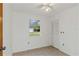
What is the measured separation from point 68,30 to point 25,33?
79 cm

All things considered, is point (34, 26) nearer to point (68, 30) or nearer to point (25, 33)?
point (25, 33)

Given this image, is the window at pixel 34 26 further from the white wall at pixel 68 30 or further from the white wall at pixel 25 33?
the white wall at pixel 68 30

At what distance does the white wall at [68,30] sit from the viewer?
5.40 ft

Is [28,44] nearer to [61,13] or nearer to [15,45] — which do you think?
[15,45]

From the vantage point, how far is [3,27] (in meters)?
1.08

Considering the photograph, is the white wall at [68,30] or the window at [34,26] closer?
the window at [34,26]

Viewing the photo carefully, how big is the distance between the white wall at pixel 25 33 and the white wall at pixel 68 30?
143mm

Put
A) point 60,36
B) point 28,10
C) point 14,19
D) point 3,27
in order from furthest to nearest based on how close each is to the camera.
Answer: point 60,36
point 28,10
point 14,19
point 3,27

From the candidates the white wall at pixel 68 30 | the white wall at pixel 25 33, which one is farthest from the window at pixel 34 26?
the white wall at pixel 68 30

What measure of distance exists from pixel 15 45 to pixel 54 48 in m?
0.60

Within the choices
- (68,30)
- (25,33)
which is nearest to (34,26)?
(25,33)

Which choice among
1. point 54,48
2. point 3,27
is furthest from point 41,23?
point 3,27

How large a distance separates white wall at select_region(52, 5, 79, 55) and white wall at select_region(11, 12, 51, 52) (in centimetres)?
14

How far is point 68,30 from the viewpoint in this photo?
186 centimetres
